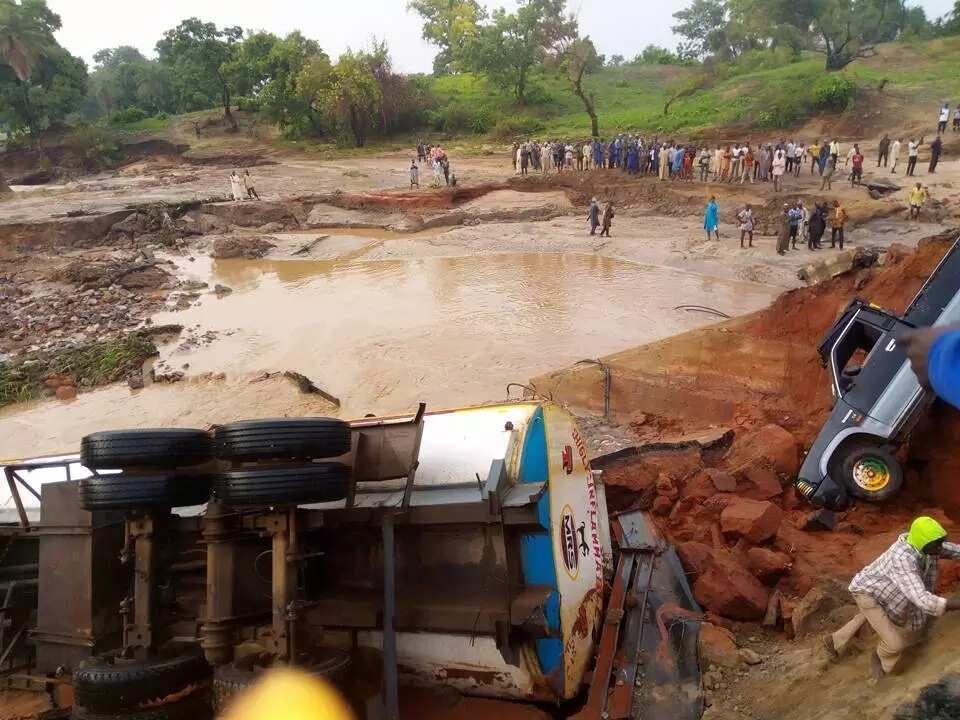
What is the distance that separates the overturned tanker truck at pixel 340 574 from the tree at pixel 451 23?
143ft

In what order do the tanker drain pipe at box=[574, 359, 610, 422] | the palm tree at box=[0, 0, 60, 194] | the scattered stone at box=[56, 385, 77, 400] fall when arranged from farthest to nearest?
the palm tree at box=[0, 0, 60, 194], the scattered stone at box=[56, 385, 77, 400], the tanker drain pipe at box=[574, 359, 610, 422]

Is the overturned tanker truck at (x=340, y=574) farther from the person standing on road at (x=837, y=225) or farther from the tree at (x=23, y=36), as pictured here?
the tree at (x=23, y=36)

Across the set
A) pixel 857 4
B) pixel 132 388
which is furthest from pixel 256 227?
pixel 857 4

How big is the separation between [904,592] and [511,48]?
1665 inches

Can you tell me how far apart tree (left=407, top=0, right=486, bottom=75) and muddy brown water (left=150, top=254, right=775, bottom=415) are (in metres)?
28.9

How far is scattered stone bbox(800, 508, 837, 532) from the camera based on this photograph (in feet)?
20.9

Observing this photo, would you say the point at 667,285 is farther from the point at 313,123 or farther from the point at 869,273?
the point at 313,123

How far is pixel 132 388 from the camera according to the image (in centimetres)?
1316

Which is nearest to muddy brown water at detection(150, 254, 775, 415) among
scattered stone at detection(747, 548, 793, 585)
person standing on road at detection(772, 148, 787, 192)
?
scattered stone at detection(747, 548, 793, 585)

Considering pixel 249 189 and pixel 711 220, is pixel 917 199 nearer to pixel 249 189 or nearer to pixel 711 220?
pixel 711 220

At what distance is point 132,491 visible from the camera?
152 inches

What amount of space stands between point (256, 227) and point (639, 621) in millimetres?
23985

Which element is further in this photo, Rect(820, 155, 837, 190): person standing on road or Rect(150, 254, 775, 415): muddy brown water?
Rect(820, 155, 837, 190): person standing on road

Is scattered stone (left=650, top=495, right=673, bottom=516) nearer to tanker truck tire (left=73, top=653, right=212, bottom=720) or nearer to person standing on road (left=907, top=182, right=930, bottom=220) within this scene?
tanker truck tire (left=73, top=653, right=212, bottom=720)
